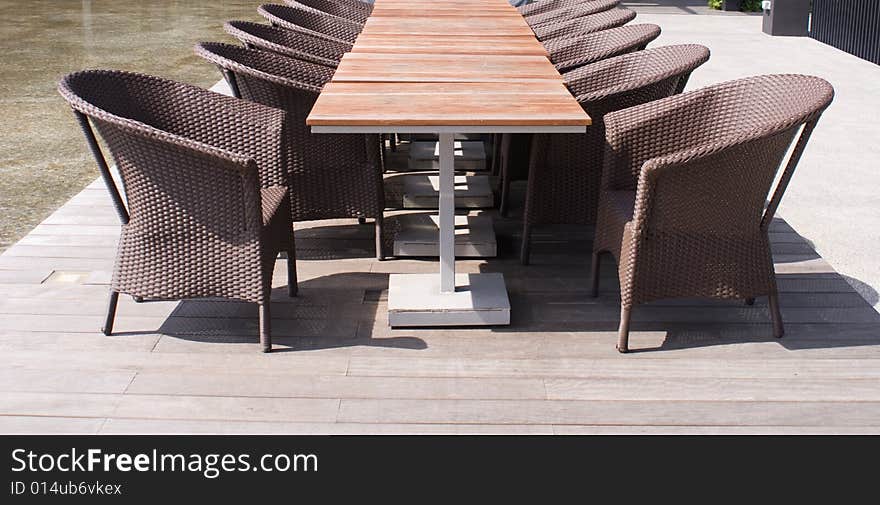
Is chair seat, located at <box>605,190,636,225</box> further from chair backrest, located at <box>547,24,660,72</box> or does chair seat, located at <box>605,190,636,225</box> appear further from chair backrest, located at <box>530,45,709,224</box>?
chair backrest, located at <box>547,24,660,72</box>

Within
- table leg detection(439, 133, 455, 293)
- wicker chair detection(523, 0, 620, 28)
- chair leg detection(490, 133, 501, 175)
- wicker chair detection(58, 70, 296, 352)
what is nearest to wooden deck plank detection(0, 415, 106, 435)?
wicker chair detection(58, 70, 296, 352)

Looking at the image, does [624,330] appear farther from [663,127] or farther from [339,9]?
[339,9]

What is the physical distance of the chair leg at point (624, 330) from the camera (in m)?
3.14

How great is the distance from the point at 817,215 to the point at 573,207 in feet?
5.05

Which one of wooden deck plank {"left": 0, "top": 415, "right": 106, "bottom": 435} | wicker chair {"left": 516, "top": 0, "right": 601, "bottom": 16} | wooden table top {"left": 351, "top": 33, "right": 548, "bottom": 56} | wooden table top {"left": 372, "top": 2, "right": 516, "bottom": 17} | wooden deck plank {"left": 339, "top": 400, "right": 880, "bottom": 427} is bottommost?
wooden deck plank {"left": 0, "top": 415, "right": 106, "bottom": 435}

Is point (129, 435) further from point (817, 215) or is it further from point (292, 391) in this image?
point (817, 215)

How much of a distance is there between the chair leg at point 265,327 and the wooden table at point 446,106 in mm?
410

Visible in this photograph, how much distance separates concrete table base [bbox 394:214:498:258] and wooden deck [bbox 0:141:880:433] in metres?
0.11

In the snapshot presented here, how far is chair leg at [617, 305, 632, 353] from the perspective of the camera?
10.3 ft

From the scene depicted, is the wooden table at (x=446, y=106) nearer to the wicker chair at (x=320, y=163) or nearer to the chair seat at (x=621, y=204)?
the wicker chair at (x=320, y=163)

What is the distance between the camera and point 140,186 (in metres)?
3.09
